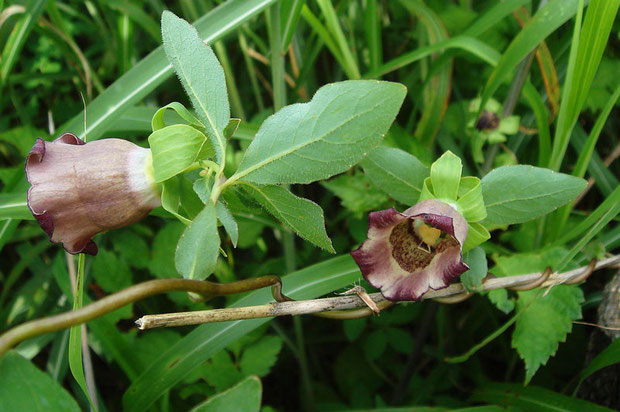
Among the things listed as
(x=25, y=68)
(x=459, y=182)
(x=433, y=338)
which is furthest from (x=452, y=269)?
(x=25, y=68)

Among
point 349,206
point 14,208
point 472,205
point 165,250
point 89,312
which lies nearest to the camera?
point 89,312

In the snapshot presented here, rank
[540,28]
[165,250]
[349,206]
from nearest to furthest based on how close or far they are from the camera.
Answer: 1. [540,28]
2. [349,206]
3. [165,250]

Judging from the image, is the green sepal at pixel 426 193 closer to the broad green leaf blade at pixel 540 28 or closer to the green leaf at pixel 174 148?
the green leaf at pixel 174 148

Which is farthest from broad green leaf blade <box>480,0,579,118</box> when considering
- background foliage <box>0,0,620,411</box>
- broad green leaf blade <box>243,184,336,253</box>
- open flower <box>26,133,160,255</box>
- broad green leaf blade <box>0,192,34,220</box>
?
broad green leaf blade <box>0,192,34,220</box>

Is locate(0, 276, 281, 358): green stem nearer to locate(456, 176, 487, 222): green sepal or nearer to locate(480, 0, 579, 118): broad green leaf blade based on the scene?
locate(456, 176, 487, 222): green sepal

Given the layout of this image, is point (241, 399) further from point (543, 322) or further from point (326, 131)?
point (543, 322)

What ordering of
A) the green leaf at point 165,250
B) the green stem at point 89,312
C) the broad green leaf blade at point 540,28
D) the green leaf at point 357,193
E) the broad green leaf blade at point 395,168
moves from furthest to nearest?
the green leaf at point 165,250, the green leaf at point 357,193, the broad green leaf blade at point 540,28, the broad green leaf blade at point 395,168, the green stem at point 89,312

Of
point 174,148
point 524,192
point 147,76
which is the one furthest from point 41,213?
point 524,192

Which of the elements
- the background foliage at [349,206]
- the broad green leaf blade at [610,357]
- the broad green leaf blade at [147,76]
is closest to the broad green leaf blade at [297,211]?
the background foliage at [349,206]
